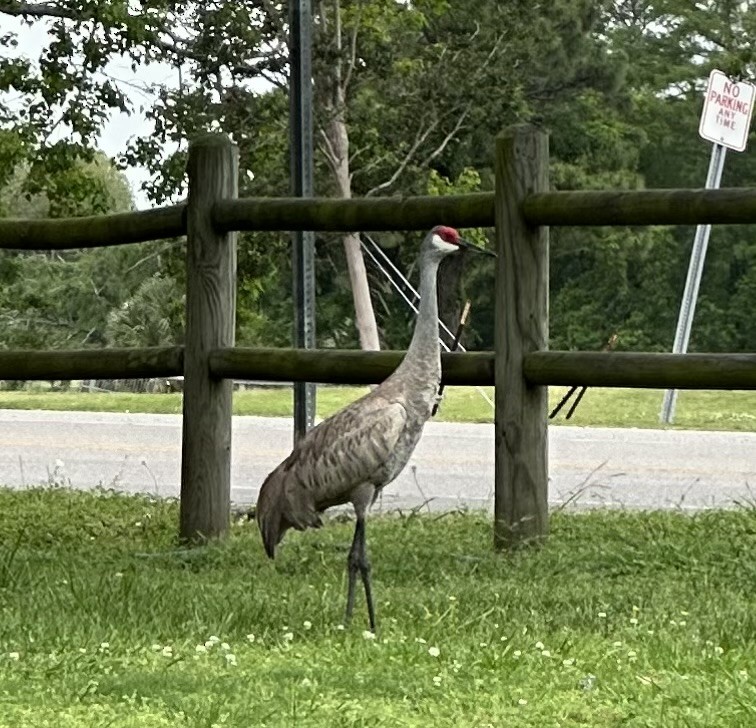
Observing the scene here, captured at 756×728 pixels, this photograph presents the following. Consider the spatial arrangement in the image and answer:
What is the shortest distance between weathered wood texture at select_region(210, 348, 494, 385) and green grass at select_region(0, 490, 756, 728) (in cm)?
85

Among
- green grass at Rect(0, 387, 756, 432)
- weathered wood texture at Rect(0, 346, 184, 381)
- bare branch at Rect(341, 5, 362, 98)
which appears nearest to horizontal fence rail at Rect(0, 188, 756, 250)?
weathered wood texture at Rect(0, 346, 184, 381)

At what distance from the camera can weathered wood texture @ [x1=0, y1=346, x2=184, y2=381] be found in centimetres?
941

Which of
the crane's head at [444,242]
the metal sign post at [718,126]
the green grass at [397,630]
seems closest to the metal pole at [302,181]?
the green grass at [397,630]

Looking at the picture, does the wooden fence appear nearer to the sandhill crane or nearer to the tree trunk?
the sandhill crane

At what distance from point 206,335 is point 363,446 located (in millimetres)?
2724

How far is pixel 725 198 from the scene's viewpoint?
320 inches

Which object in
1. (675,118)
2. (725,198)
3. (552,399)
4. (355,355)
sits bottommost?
(552,399)

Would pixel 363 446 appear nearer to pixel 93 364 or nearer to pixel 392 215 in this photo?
pixel 392 215

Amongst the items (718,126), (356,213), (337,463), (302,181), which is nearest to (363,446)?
(337,463)

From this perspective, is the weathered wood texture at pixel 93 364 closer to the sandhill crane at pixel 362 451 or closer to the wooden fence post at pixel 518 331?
the wooden fence post at pixel 518 331

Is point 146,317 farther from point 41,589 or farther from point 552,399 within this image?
point 41,589

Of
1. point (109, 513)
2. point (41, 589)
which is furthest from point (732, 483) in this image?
point (41, 589)

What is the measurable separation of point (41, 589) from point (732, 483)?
7.74 metres

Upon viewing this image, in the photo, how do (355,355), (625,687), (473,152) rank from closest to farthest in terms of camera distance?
(625,687)
(355,355)
(473,152)
